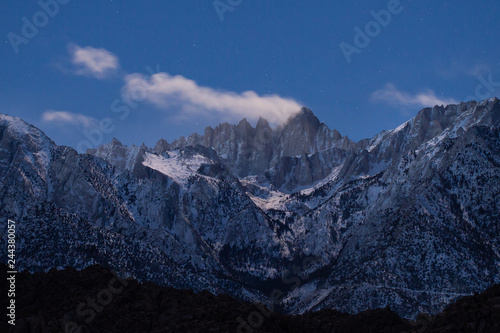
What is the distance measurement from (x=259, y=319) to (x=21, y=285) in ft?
116

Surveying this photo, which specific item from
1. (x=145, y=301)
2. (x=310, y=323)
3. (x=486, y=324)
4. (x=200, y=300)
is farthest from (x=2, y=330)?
(x=486, y=324)

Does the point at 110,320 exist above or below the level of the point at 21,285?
below

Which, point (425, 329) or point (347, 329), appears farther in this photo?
point (347, 329)

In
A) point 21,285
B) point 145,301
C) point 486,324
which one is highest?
point 21,285

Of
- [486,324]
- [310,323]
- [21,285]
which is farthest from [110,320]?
[486,324]

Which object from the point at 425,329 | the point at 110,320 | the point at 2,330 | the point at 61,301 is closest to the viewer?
the point at 425,329

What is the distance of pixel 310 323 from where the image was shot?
75.3 metres

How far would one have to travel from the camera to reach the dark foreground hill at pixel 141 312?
219 feet

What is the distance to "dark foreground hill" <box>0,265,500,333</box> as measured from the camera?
66.8 meters

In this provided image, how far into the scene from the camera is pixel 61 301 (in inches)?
3041

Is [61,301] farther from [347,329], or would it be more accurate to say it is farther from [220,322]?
[347,329]

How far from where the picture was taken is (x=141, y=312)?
7231cm

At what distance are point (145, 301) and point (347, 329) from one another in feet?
86.5

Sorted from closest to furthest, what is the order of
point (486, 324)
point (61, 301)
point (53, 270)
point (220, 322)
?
1. point (486, 324)
2. point (220, 322)
3. point (61, 301)
4. point (53, 270)
